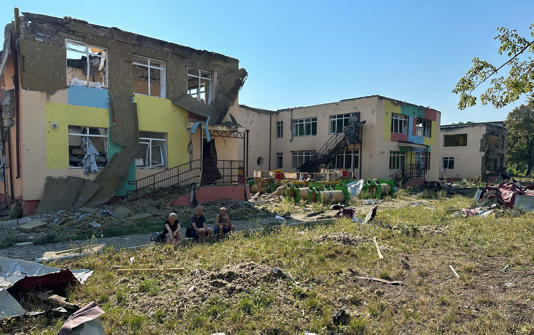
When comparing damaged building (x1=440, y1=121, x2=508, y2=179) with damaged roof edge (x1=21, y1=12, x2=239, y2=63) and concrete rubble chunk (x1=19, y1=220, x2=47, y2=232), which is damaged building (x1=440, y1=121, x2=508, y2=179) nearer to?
damaged roof edge (x1=21, y1=12, x2=239, y2=63)

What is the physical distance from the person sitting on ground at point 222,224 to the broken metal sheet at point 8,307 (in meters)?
4.77

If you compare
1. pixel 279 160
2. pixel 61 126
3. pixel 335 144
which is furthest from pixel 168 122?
pixel 279 160

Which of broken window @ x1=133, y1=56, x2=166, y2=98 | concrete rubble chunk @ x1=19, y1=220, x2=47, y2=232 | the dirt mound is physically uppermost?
broken window @ x1=133, y1=56, x2=166, y2=98

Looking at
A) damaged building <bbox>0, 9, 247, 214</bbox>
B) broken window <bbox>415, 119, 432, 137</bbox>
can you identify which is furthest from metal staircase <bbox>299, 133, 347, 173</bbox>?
damaged building <bbox>0, 9, 247, 214</bbox>

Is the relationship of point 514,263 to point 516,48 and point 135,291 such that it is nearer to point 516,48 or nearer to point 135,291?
point 516,48

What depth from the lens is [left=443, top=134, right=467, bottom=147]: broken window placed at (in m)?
38.6

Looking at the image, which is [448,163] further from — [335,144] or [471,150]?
[335,144]

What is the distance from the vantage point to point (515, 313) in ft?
14.3

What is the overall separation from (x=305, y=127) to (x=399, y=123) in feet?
26.1

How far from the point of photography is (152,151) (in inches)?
598

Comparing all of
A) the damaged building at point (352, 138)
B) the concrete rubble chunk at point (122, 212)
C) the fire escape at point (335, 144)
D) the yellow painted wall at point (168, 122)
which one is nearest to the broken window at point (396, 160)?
the damaged building at point (352, 138)

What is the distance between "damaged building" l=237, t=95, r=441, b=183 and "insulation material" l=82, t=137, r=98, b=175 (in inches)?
644

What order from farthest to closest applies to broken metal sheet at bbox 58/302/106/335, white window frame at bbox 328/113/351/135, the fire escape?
white window frame at bbox 328/113/351/135 < the fire escape < broken metal sheet at bbox 58/302/106/335

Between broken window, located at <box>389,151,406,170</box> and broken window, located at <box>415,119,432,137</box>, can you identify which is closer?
broken window, located at <box>389,151,406,170</box>
